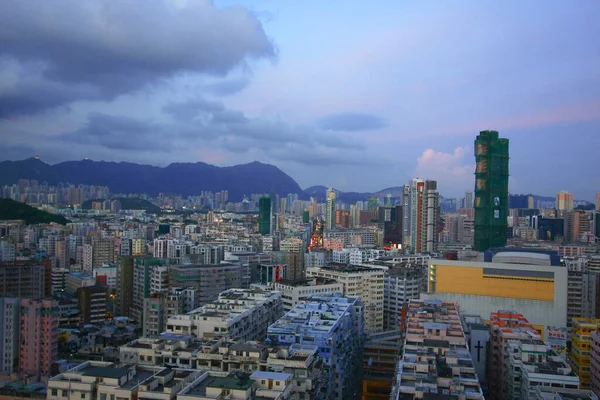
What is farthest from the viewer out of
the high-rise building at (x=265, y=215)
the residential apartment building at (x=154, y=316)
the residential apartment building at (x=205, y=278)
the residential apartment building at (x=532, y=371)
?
the high-rise building at (x=265, y=215)

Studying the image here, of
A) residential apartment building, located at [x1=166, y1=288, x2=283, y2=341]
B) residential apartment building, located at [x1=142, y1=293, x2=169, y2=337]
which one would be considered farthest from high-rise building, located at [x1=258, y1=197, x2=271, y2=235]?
residential apartment building, located at [x1=166, y1=288, x2=283, y2=341]

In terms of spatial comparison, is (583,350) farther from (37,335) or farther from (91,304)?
(91,304)

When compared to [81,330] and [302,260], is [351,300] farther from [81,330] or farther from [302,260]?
[302,260]

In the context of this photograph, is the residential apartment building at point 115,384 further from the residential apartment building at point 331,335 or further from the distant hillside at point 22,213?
the distant hillside at point 22,213

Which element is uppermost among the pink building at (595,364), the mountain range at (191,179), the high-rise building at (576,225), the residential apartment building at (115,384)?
the mountain range at (191,179)

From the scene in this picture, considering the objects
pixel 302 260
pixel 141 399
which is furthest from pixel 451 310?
pixel 302 260

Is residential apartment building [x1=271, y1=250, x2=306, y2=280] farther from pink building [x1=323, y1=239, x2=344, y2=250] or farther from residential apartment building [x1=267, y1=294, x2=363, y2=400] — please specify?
residential apartment building [x1=267, y1=294, x2=363, y2=400]

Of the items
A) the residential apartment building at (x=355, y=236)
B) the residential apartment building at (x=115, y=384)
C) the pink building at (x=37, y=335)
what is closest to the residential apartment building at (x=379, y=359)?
the residential apartment building at (x=115, y=384)
